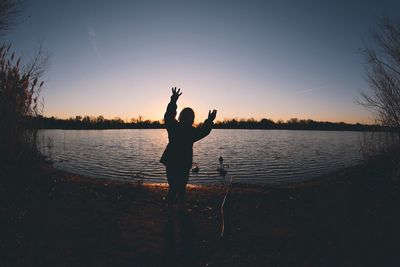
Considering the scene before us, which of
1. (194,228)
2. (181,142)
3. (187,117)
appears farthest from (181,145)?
(194,228)

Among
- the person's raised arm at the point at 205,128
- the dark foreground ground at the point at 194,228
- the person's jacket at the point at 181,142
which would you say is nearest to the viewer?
the dark foreground ground at the point at 194,228

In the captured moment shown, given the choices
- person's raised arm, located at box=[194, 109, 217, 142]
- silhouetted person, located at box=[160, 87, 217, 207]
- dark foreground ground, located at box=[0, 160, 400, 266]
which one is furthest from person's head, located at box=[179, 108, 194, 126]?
dark foreground ground, located at box=[0, 160, 400, 266]

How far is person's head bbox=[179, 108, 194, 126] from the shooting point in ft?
16.6

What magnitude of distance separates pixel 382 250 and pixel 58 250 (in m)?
5.62

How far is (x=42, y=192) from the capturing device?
23.8 feet

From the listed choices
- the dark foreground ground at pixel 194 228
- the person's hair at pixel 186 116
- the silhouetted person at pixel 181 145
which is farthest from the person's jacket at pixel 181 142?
the dark foreground ground at pixel 194 228

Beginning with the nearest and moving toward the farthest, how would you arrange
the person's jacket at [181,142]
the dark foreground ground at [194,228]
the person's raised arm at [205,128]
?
the dark foreground ground at [194,228] → the person's jacket at [181,142] → the person's raised arm at [205,128]

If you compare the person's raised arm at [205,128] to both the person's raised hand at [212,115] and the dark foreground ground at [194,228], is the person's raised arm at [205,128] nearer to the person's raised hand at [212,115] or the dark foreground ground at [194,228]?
the person's raised hand at [212,115]

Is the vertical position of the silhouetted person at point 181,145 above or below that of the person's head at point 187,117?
below

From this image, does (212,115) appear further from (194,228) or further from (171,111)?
(194,228)

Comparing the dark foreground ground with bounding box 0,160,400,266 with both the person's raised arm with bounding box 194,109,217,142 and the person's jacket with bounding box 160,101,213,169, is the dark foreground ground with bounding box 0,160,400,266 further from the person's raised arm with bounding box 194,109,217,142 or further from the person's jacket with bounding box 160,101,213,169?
the person's raised arm with bounding box 194,109,217,142

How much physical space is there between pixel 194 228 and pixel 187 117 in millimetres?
2700

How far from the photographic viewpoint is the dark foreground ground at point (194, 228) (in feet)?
14.0

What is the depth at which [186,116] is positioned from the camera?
504 cm
